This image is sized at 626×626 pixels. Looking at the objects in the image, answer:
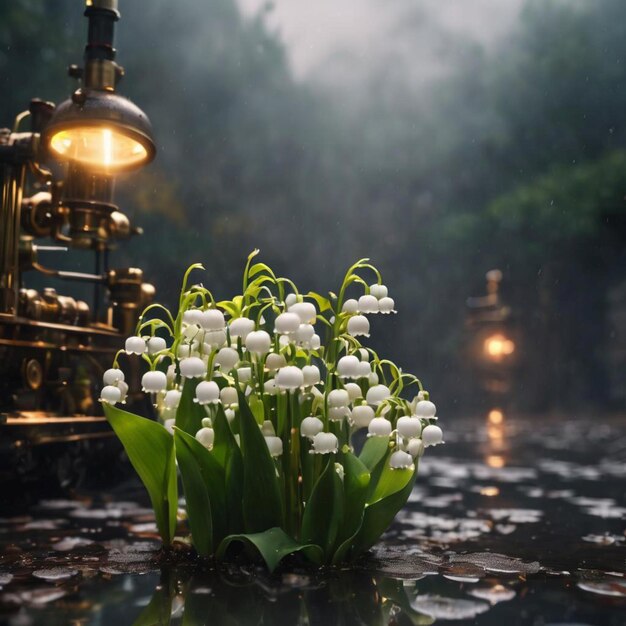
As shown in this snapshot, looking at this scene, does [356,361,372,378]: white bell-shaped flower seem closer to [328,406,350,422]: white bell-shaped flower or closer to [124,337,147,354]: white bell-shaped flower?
[328,406,350,422]: white bell-shaped flower

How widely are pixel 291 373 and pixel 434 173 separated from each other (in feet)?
50.4

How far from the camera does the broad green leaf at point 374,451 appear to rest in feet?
6.02

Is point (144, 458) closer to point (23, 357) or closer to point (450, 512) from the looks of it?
point (23, 357)

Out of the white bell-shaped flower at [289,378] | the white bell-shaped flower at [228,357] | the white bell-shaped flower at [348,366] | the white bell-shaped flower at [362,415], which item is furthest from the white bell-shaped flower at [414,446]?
the white bell-shaped flower at [228,357]

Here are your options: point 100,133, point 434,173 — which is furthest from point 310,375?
point 434,173

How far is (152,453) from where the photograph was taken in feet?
5.61

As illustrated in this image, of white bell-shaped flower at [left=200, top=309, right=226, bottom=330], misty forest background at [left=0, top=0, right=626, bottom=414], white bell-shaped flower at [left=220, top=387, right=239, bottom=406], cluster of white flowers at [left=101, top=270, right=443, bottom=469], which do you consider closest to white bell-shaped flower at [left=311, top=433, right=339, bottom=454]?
cluster of white flowers at [left=101, top=270, right=443, bottom=469]

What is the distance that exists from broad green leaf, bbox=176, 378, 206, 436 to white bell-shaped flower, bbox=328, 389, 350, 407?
0.99ft

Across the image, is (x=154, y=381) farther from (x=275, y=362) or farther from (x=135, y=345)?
(x=275, y=362)

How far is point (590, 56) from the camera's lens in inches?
608

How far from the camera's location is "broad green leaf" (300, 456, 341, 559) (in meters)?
1.59

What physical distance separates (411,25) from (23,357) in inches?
637

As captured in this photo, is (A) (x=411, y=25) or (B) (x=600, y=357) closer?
(B) (x=600, y=357)

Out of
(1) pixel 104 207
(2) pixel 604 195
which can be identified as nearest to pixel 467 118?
(2) pixel 604 195
